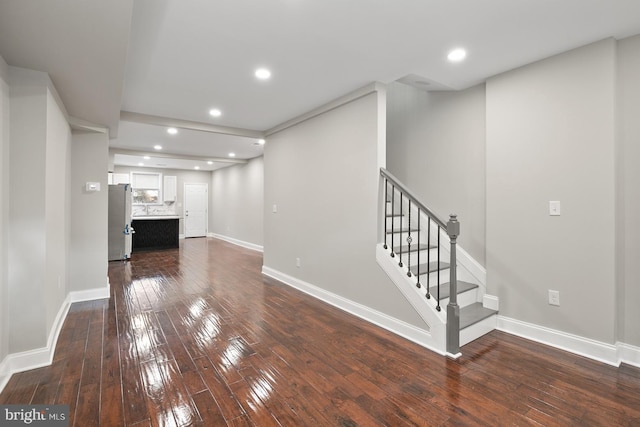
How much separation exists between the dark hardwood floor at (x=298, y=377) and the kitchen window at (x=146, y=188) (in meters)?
7.50

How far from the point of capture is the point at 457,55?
2635 millimetres

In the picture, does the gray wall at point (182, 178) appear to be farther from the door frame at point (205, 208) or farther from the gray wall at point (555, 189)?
the gray wall at point (555, 189)

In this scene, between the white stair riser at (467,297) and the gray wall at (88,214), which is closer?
A: the white stair riser at (467,297)

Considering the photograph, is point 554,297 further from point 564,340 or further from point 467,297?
point 467,297

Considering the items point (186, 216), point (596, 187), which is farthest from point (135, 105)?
point (186, 216)

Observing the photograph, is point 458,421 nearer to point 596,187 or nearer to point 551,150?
point 596,187

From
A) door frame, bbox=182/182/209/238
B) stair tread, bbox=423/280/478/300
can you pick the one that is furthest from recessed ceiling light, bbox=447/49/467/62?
door frame, bbox=182/182/209/238

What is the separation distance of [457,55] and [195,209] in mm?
10155

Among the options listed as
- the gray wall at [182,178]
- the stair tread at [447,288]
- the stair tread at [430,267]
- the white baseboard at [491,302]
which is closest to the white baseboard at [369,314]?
the stair tread at [447,288]

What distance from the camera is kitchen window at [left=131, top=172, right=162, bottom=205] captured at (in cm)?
994

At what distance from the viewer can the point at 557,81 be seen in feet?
8.68

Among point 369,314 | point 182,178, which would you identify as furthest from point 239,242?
point 369,314

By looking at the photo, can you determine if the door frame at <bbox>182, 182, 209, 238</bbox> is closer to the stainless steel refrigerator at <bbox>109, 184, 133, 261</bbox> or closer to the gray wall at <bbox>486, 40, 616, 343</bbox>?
the stainless steel refrigerator at <bbox>109, 184, 133, 261</bbox>

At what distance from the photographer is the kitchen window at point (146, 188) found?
391 inches
